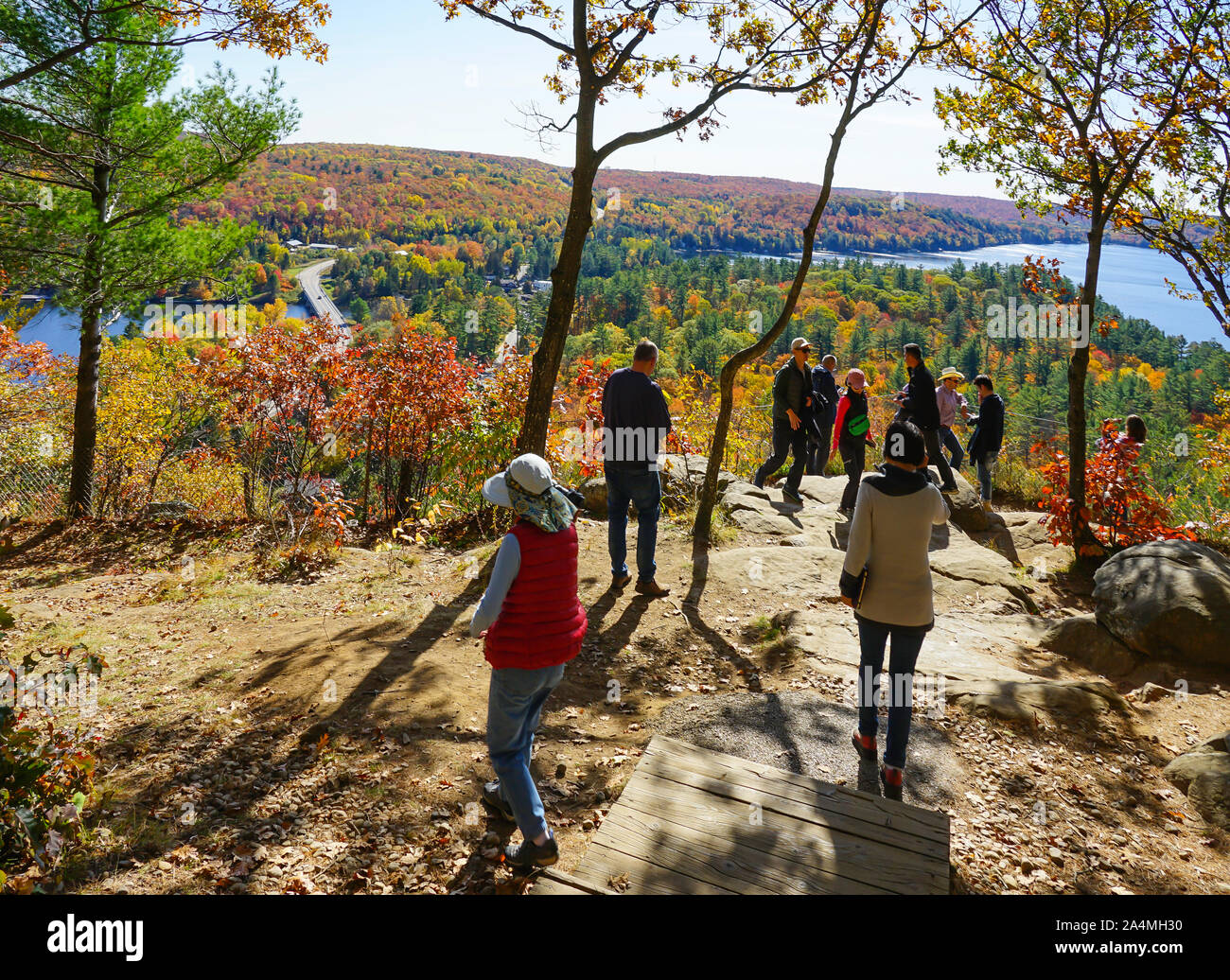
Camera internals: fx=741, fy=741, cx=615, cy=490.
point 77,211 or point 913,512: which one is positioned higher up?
point 77,211

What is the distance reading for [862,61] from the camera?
787 cm

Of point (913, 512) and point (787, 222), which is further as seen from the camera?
point (787, 222)

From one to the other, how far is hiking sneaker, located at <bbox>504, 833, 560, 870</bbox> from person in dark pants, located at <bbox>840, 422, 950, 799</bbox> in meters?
1.88

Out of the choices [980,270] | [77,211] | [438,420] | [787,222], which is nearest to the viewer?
[77,211]

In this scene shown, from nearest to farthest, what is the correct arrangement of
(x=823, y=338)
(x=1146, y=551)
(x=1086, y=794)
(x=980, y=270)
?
(x=1086, y=794)
(x=1146, y=551)
(x=823, y=338)
(x=980, y=270)

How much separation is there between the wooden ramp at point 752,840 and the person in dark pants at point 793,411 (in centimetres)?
634

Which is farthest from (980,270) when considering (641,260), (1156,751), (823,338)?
(1156,751)

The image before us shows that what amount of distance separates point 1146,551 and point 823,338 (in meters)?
80.1

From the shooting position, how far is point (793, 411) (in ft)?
31.3

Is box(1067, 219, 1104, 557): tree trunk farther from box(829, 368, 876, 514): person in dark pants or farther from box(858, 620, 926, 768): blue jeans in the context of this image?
box(858, 620, 926, 768): blue jeans

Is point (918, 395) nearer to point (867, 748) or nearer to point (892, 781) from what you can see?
point (867, 748)

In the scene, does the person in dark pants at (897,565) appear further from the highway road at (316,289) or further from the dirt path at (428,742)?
the highway road at (316,289)
